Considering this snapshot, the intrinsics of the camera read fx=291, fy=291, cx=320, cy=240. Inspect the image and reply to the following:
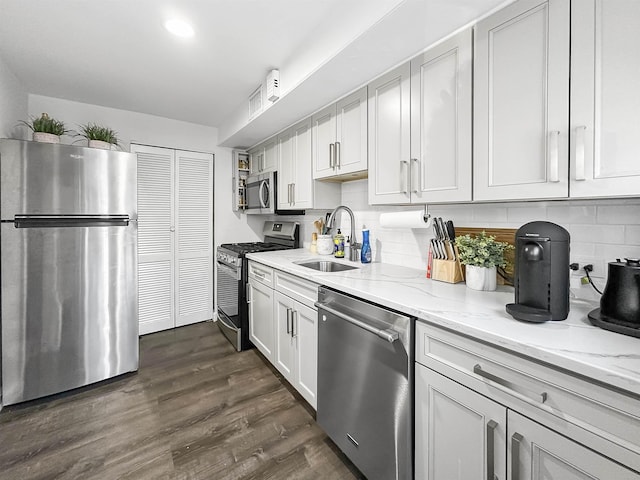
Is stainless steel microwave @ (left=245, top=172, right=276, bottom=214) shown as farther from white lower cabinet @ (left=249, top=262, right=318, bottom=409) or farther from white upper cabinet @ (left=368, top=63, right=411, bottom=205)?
white upper cabinet @ (left=368, top=63, right=411, bottom=205)

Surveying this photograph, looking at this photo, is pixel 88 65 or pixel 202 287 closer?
pixel 88 65

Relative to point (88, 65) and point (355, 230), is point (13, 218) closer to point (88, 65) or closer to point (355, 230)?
point (88, 65)

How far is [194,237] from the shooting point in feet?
11.7

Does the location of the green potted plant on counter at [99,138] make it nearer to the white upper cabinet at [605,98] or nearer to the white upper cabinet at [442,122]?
the white upper cabinet at [442,122]

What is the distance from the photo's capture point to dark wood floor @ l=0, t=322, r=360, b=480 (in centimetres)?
151

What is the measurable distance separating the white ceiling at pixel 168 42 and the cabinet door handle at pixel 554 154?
0.65m

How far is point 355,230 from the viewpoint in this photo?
2.60 m

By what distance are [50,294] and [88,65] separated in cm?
172

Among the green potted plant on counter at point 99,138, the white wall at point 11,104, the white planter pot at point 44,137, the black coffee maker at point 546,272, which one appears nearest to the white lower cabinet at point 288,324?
the black coffee maker at point 546,272

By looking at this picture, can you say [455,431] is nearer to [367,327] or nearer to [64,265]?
[367,327]

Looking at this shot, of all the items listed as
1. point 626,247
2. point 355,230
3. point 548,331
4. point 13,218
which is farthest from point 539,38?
point 13,218

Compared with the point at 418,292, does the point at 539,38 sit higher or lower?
higher

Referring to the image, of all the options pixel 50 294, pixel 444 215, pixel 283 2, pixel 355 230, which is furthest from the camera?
pixel 355 230

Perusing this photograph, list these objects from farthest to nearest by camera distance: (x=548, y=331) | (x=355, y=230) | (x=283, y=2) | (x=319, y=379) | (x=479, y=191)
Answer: (x=355, y=230) < (x=319, y=379) < (x=283, y=2) < (x=479, y=191) < (x=548, y=331)
